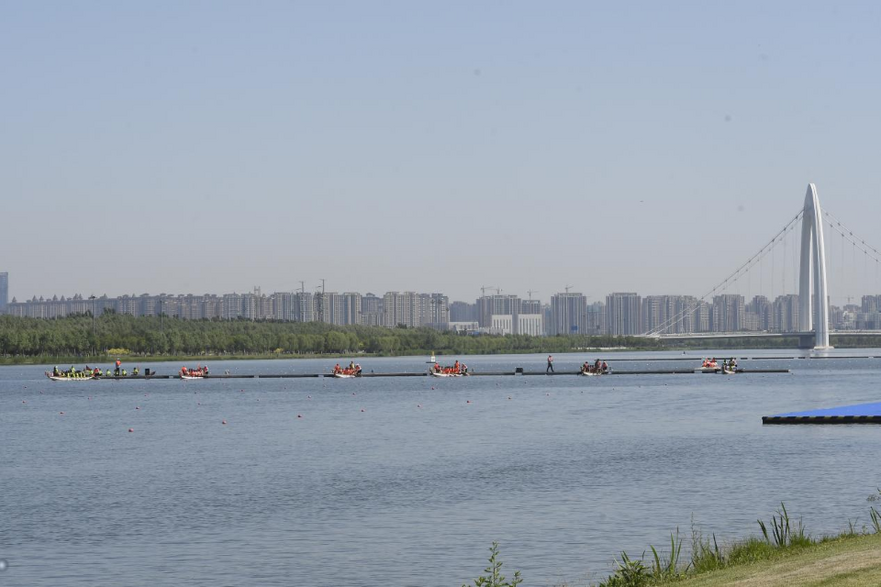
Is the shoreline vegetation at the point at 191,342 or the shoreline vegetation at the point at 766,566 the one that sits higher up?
the shoreline vegetation at the point at 191,342

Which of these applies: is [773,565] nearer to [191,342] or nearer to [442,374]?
[442,374]

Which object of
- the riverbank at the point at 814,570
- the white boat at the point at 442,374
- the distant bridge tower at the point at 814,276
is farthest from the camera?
the distant bridge tower at the point at 814,276

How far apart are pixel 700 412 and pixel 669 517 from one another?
28.2 metres

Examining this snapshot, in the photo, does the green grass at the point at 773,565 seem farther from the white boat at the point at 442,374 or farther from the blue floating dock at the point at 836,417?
the white boat at the point at 442,374

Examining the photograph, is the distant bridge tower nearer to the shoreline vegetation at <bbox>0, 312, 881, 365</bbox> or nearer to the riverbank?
the shoreline vegetation at <bbox>0, 312, 881, 365</bbox>

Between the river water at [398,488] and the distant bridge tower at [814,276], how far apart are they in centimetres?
6395

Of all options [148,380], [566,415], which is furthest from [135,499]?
[148,380]

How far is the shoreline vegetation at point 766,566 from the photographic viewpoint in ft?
39.1

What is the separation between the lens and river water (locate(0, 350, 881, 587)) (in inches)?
715

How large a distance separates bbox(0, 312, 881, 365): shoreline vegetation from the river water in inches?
3869

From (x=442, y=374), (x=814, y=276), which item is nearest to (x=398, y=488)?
(x=442, y=374)

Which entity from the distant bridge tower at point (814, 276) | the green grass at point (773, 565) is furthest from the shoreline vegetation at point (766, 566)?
the distant bridge tower at point (814, 276)

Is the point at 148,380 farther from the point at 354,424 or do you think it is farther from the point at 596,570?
the point at 596,570

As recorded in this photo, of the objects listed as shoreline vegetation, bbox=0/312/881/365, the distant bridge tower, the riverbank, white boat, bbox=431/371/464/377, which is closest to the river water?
the riverbank
